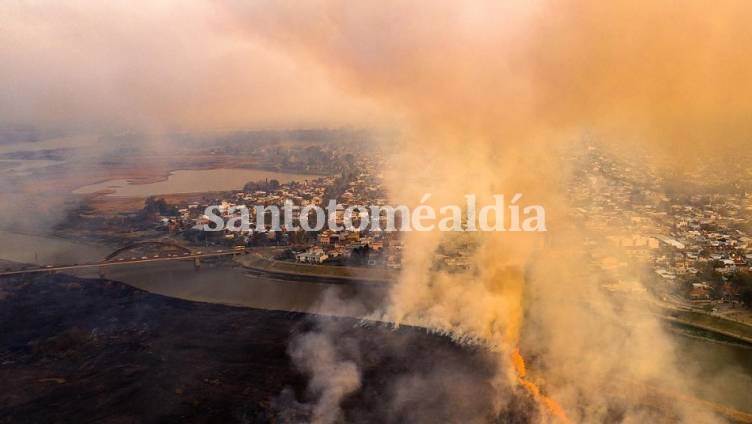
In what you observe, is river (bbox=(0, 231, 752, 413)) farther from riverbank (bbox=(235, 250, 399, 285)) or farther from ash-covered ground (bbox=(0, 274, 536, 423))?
ash-covered ground (bbox=(0, 274, 536, 423))

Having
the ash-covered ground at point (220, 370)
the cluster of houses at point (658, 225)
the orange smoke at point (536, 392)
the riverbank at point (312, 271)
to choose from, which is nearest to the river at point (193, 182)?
the riverbank at point (312, 271)

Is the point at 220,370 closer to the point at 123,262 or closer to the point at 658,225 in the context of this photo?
the point at 123,262

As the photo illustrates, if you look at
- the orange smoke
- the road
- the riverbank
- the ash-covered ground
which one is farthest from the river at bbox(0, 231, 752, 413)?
the orange smoke

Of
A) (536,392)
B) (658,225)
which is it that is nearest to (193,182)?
(658,225)

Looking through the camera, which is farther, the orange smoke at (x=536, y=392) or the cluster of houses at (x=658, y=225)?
the cluster of houses at (x=658, y=225)

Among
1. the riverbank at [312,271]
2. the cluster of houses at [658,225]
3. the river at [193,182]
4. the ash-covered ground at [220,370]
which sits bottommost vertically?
the ash-covered ground at [220,370]

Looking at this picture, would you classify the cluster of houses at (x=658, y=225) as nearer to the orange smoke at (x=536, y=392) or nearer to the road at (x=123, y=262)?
the orange smoke at (x=536, y=392)

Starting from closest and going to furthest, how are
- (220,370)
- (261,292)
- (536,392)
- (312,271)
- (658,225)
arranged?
1. (536,392)
2. (220,370)
3. (261,292)
4. (312,271)
5. (658,225)
